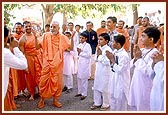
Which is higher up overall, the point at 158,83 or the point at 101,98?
the point at 158,83

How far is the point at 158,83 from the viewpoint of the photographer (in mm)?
2828

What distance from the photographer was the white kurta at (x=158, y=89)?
110 inches

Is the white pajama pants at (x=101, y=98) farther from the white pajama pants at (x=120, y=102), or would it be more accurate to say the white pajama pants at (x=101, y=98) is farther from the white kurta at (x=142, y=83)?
the white kurta at (x=142, y=83)

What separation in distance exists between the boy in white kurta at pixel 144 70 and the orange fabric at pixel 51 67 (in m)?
1.66

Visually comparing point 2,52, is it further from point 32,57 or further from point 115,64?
point 32,57

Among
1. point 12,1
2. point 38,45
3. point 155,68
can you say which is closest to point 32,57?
point 38,45

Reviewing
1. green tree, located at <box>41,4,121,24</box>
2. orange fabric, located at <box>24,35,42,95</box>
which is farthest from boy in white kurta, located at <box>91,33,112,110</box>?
green tree, located at <box>41,4,121,24</box>

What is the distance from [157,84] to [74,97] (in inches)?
112

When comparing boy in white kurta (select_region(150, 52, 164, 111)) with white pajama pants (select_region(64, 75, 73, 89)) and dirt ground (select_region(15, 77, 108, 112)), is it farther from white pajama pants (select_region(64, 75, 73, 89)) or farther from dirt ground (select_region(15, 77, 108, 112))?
white pajama pants (select_region(64, 75, 73, 89))

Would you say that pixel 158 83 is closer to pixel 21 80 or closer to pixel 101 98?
pixel 101 98

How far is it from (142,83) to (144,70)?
17 cm

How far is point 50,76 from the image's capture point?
474cm

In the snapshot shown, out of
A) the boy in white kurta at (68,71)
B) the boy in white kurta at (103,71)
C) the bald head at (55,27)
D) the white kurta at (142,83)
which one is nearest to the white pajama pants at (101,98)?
the boy in white kurta at (103,71)

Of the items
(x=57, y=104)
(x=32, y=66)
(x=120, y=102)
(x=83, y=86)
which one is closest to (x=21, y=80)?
(x=32, y=66)
